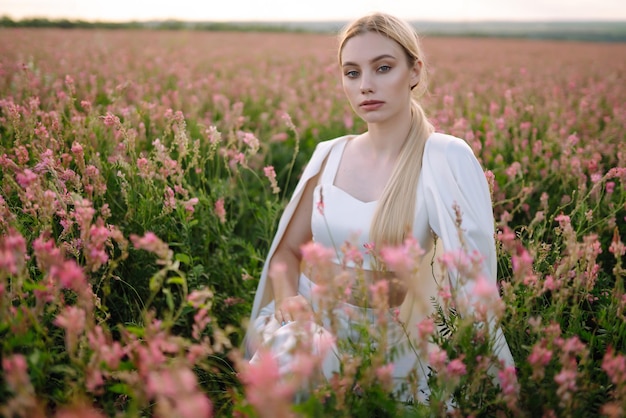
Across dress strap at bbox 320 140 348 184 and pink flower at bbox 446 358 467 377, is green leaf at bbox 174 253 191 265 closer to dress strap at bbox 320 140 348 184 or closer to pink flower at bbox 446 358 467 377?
dress strap at bbox 320 140 348 184

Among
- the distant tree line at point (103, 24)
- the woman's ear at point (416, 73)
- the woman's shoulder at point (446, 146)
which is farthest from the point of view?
the distant tree line at point (103, 24)

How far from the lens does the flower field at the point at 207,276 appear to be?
1.25m

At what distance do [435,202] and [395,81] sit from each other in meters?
0.59

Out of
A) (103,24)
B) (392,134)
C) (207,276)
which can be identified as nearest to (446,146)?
(392,134)

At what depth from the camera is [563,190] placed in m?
3.38

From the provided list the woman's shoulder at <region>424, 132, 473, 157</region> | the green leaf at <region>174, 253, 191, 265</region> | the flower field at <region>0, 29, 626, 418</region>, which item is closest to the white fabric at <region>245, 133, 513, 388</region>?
the woman's shoulder at <region>424, 132, 473, 157</region>

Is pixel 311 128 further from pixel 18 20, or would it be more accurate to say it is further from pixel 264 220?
pixel 18 20

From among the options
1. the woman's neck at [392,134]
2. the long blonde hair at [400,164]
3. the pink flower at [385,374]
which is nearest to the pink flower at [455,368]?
the pink flower at [385,374]

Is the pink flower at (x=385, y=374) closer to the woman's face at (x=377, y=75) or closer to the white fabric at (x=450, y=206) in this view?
the white fabric at (x=450, y=206)

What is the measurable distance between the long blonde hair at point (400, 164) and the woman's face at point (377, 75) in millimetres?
38

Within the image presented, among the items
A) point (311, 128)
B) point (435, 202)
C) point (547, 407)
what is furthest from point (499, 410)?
point (311, 128)

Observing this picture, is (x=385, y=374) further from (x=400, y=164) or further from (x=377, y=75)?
(x=377, y=75)

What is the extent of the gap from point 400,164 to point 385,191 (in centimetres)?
15

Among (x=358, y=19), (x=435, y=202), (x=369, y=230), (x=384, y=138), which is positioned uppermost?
(x=358, y=19)
